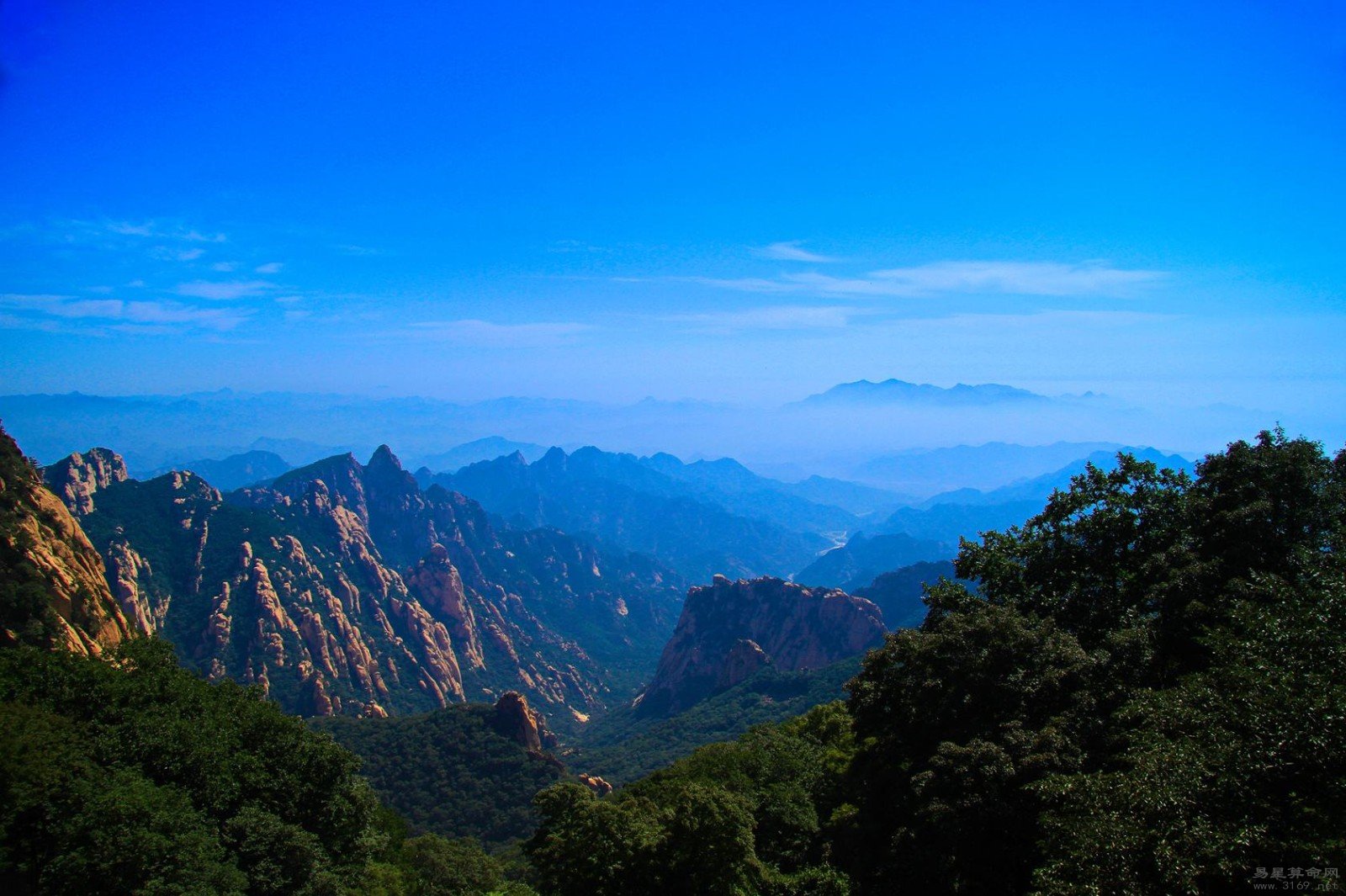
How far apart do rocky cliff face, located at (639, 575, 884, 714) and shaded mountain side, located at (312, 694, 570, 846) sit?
6698 centimetres

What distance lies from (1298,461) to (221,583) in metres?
158

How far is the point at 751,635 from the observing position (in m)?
176

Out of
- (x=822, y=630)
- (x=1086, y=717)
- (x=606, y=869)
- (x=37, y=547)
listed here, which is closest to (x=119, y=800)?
(x=606, y=869)

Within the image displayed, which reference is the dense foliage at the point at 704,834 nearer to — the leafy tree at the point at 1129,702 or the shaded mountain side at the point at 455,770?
the leafy tree at the point at 1129,702

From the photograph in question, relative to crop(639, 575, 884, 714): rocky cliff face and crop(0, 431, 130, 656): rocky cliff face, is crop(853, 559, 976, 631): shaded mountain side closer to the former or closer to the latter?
crop(639, 575, 884, 714): rocky cliff face

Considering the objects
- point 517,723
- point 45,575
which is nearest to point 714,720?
point 517,723

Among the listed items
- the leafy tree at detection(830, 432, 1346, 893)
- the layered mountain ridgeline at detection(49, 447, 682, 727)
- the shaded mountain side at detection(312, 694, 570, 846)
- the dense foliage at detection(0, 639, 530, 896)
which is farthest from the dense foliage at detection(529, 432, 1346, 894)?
the layered mountain ridgeline at detection(49, 447, 682, 727)

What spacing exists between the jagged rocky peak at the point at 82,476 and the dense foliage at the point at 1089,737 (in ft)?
520

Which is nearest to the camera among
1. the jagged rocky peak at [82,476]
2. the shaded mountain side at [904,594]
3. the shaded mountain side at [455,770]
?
the shaded mountain side at [455,770]

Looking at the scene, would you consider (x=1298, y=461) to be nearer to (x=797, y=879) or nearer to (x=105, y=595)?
(x=797, y=879)

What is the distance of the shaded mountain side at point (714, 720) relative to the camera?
11738cm

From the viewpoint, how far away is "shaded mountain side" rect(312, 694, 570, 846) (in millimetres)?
82312

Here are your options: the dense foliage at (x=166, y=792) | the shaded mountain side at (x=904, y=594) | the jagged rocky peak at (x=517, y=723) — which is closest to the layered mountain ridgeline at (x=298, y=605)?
the jagged rocky peak at (x=517, y=723)

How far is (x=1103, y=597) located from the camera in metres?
28.6
